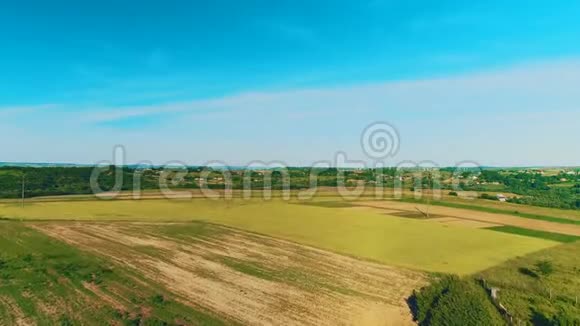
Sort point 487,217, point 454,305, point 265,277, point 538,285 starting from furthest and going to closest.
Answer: point 487,217, point 265,277, point 538,285, point 454,305

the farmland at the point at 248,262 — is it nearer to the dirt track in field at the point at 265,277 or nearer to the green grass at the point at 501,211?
the dirt track in field at the point at 265,277

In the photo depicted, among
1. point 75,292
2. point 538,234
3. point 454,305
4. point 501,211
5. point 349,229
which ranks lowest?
point 538,234

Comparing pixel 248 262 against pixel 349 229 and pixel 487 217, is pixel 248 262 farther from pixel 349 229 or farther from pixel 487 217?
pixel 487 217

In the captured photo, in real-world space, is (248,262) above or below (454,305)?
below

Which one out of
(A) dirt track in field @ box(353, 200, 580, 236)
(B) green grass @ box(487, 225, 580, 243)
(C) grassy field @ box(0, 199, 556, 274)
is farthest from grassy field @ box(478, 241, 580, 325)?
(A) dirt track in field @ box(353, 200, 580, 236)

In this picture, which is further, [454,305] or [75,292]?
[75,292]

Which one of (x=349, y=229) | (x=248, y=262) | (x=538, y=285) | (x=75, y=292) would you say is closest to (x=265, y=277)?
(x=248, y=262)
